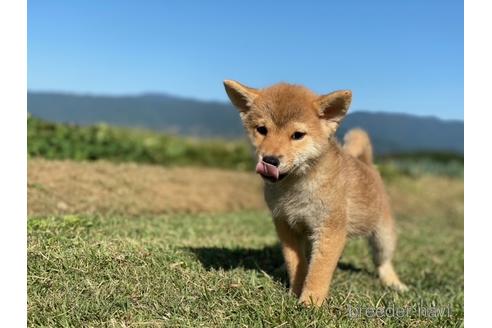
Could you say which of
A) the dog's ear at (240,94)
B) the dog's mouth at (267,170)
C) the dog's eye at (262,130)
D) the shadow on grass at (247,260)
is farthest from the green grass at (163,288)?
the dog's ear at (240,94)

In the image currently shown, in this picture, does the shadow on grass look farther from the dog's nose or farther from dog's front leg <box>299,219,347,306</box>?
the dog's nose

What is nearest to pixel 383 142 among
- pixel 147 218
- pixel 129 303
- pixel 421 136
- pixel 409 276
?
pixel 421 136

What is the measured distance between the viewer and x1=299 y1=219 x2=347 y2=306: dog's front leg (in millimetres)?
4074

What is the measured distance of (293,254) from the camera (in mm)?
4504

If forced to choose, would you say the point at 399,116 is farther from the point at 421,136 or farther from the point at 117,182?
the point at 117,182

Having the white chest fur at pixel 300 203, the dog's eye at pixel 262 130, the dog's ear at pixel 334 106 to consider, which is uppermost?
the dog's ear at pixel 334 106

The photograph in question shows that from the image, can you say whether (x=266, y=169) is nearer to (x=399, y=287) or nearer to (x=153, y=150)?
(x=399, y=287)

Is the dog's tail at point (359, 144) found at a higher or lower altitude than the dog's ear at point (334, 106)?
lower

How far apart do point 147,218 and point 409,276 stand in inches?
134

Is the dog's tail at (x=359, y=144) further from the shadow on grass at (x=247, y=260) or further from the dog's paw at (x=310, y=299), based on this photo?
the dog's paw at (x=310, y=299)

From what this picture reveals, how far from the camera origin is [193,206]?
9242mm

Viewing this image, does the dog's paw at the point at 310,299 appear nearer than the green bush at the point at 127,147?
Yes

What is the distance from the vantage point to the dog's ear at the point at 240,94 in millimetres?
4172

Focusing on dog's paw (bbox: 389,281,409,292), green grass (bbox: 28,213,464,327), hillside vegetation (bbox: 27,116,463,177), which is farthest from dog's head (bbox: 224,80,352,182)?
hillside vegetation (bbox: 27,116,463,177)
